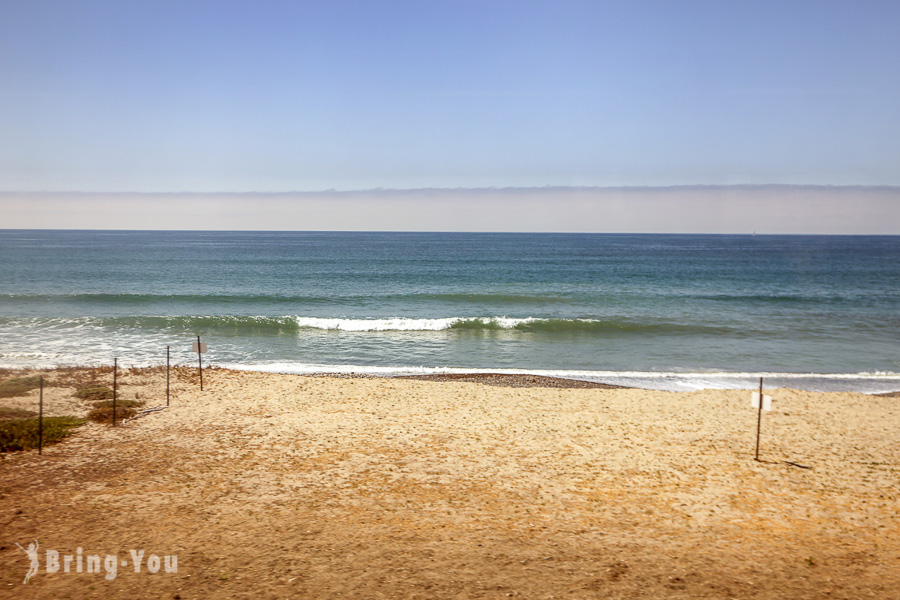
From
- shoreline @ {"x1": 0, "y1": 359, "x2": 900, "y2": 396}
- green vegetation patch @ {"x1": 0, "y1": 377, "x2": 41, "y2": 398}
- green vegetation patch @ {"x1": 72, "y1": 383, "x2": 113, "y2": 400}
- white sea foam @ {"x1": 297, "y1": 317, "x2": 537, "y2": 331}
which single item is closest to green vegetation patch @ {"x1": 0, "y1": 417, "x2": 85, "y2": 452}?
green vegetation patch @ {"x1": 72, "y1": 383, "x2": 113, "y2": 400}

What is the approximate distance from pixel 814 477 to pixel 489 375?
11065 millimetres

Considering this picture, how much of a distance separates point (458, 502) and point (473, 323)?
21948 mm

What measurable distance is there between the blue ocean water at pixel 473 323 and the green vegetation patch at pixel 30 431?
346 inches

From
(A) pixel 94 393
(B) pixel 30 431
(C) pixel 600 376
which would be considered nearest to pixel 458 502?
(B) pixel 30 431

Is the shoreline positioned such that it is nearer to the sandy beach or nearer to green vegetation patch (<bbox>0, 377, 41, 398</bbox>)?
green vegetation patch (<bbox>0, 377, 41, 398</bbox>)

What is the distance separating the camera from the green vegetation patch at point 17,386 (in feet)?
47.1

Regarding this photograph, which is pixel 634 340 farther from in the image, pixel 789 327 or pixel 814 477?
pixel 814 477

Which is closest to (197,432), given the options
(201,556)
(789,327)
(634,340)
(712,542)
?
(201,556)

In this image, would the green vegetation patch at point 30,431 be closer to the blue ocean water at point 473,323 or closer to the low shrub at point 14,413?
the low shrub at point 14,413

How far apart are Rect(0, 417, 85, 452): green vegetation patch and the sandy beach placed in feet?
1.16

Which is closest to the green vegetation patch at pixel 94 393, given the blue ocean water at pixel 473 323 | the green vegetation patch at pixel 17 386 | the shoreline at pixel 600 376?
the green vegetation patch at pixel 17 386

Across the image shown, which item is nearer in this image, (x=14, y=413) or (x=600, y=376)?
(x=14, y=413)

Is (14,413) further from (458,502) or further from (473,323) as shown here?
(473,323)

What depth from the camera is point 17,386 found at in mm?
14891
